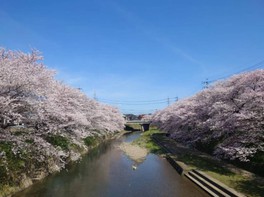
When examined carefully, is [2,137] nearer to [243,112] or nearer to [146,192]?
[146,192]

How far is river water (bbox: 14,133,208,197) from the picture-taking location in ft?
57.0

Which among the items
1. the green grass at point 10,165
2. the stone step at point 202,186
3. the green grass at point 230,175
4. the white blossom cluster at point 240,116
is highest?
the white blossom cluster at point 240,116

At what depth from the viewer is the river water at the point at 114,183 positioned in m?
17.4

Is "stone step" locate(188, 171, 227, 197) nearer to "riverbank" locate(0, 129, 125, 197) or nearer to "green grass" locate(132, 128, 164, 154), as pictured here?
"riverbank" locate(0, 129, 125, 197)

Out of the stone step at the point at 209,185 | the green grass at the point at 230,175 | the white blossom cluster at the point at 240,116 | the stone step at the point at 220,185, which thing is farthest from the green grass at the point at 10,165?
the white blossom cluster at the point at 240,116

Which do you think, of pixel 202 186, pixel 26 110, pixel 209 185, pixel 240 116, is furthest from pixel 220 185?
pixel 26 110

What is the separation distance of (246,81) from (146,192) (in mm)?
12687

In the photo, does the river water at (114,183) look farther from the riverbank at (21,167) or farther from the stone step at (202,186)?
the riverbank at (21,167)

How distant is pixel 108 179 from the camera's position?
21.4 m

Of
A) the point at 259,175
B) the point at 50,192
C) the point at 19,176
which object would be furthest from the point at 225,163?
the point at 19,176

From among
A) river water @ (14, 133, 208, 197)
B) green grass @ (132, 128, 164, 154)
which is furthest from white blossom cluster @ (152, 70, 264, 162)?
green grass @ (132, 128, 164, 154)

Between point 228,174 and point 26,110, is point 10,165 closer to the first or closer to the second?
point 26,110

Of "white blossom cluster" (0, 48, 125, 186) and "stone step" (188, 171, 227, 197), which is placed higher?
"white blossom cluster" (0, 48, 125, 186)

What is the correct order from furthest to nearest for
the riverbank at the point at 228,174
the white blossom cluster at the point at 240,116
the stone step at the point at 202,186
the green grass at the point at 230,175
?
the white blossom cluster at the point at 240,116 → the stone step at the point at 202,186 → the riverbank at the point at 228,174 → the green grass at the point at 230,175
